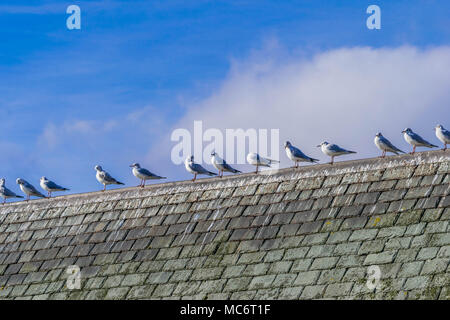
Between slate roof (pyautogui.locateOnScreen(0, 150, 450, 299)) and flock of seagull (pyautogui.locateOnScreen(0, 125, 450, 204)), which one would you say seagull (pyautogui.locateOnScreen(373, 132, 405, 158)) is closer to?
flock of seagull (pyautogui.locateOnScreen(0, 125, 450, 204))

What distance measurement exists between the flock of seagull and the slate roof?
0.85 metres

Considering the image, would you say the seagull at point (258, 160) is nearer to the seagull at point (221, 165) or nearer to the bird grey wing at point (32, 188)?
the seagull at point (221, 165)

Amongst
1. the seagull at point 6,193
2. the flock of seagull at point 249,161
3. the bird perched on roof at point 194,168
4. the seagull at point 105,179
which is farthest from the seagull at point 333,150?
the seagull at point 6,193

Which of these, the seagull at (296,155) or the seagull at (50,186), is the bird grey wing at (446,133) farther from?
the seagull at (50,186)

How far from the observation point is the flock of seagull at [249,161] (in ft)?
71.6

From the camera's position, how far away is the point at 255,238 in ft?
61.6

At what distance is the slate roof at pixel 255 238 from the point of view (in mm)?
17031

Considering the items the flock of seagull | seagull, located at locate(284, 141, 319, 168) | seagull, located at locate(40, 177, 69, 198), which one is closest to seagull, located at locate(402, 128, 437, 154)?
the flock of seagull

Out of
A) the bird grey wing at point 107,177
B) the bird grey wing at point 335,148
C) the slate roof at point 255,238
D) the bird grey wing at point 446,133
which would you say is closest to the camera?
the slate roof at point 255,238

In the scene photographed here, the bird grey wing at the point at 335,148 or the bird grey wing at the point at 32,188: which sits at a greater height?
the bird grey wing at the point at 335,148

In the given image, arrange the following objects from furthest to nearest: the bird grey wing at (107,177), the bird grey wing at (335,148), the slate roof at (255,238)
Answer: the bird grey wing at (107,177) < the bird grey wing at (335,148) < the slate roof at (255,238)

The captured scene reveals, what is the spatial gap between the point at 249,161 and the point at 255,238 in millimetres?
4746

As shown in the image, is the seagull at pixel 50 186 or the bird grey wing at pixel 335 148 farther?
the seagull at pixel 50 186

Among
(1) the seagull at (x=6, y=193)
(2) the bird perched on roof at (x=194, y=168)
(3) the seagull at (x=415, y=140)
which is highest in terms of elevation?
(3) the seagull at (x=415, y=140)
